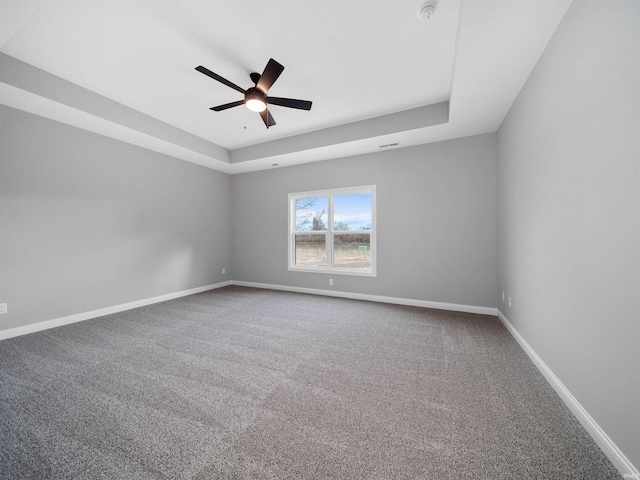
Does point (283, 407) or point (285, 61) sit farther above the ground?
point (285, 61)

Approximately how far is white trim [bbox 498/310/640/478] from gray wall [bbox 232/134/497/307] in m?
1.58

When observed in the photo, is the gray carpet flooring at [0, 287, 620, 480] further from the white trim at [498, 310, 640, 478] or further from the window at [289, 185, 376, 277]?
the window at [289, 185, 376, 277]

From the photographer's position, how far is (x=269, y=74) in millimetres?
2254

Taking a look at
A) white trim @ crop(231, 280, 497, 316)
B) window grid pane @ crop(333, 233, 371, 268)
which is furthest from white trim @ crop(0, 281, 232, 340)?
window grid pane @ crop(333, 233, 371, 268)

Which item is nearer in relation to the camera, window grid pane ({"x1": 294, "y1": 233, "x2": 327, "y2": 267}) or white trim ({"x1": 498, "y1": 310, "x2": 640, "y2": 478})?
white trim ({"x1": 498, "y1": 310, "x2": 640, "y2": 478})

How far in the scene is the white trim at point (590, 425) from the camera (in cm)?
111

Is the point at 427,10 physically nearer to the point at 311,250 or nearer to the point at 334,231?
the point at 334,231

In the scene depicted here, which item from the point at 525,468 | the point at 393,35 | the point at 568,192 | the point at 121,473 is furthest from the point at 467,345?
the point at 393,35

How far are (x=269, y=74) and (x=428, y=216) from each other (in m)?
2.99

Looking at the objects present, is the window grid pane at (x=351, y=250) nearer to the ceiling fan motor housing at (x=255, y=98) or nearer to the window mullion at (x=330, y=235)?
the window mullion at (x=330, y=235)

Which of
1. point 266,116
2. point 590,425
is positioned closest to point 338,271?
point 266,116

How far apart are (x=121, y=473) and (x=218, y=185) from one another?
16.4ft

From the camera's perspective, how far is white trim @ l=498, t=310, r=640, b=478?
1107 millimetres

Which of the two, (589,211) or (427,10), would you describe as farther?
(427,10)
